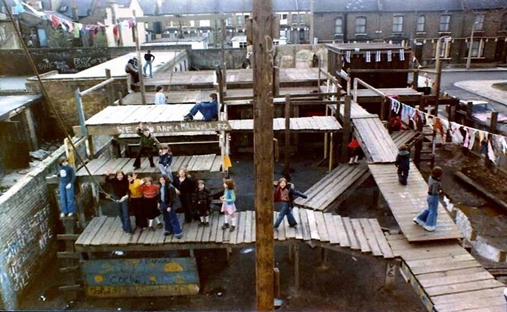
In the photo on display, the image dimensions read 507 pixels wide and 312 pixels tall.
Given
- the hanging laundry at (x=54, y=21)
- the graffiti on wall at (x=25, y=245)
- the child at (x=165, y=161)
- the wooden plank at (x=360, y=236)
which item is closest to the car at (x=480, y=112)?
the wooden plank at (x=360, y=236)

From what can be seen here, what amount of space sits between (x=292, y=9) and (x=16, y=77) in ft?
91.9

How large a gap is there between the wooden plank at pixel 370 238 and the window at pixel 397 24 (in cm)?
3693

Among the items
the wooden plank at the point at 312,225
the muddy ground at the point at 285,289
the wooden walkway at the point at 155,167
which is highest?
the wooden walkway at the point at 155,167

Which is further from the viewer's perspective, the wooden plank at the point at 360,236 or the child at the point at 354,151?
the child at the point at 354,151

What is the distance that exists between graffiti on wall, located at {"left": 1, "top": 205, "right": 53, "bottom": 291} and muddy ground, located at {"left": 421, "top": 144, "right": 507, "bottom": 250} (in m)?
13.2

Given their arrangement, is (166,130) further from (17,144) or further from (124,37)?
(124,37)

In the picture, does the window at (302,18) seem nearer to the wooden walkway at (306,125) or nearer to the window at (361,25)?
the window at (361,25)

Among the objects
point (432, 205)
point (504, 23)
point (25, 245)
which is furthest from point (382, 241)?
point (504, 23)

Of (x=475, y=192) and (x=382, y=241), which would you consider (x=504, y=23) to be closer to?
(x=475, y=192)

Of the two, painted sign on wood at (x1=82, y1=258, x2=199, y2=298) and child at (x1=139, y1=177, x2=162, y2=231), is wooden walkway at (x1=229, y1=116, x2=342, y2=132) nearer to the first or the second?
child at (x1=139, y1=177, x2=162, y2=231)

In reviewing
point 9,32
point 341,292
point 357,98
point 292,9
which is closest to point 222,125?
point 341,292

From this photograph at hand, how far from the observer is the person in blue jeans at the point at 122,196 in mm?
10531

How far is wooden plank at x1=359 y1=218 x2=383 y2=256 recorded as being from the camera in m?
9.58

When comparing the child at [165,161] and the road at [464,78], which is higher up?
the child at [165,161]
